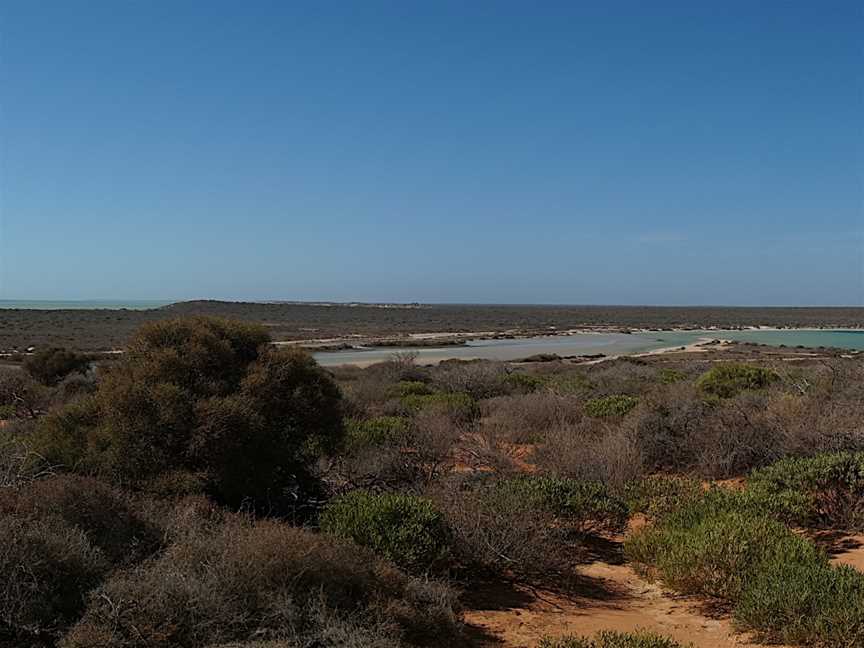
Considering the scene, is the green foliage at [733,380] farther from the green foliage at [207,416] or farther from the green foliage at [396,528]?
the green foliage at [396,528]

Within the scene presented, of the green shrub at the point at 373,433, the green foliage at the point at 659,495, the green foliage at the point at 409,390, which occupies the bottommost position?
the green foliage at the point at 659,495

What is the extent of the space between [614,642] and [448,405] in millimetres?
9928

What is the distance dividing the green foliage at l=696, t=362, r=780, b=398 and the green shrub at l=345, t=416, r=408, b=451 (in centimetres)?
734

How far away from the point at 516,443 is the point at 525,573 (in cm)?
639

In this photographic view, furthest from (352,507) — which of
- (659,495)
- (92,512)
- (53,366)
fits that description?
(53,366)

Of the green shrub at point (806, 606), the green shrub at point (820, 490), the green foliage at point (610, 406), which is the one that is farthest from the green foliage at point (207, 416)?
the green foliage at point (610, 406)

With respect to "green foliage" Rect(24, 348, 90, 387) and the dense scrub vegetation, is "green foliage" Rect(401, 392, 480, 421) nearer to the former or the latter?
the dense scrub vegetation

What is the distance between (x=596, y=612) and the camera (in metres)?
5.59

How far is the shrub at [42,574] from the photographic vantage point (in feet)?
12.7

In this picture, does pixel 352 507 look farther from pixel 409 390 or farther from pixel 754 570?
pixel 409 390

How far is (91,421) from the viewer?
7.63m

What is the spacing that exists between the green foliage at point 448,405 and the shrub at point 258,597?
8926 mm

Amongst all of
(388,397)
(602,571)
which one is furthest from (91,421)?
(388,397)

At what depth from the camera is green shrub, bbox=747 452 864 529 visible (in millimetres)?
7328
